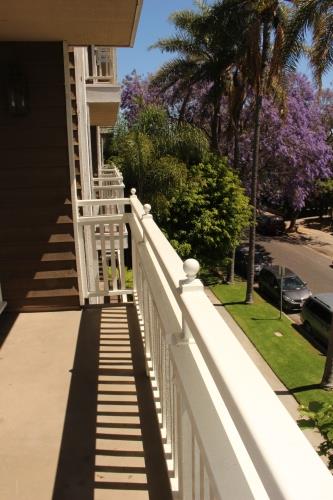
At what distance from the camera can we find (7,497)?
2236mm

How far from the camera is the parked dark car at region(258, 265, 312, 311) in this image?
16250 mm

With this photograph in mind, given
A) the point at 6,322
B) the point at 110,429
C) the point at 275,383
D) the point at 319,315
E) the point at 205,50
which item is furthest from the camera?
the point at 205,50

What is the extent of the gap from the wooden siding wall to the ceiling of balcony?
0.84 ft

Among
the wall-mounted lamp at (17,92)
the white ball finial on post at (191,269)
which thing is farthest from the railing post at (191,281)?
the wall-mounted lamp at (17,92)

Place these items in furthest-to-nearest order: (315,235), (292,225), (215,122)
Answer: (292,225) → (315,235) → (215,122)

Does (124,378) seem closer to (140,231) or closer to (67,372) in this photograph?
(67,372)

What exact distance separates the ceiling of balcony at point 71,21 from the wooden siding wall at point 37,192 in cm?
26

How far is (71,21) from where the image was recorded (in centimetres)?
370

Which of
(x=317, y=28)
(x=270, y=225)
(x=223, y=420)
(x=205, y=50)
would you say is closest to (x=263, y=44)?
(x=317, y=28)

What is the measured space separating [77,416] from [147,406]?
0.43m

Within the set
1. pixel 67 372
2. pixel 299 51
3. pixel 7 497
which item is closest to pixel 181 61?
pixel 299 51

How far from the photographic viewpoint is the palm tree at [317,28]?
36.5ft

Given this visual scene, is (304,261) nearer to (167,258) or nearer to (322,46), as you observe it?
(322,46)

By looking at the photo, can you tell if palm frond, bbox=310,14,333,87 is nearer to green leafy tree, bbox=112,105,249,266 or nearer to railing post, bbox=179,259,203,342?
green leafy tree, bbox=112,105,249,266
